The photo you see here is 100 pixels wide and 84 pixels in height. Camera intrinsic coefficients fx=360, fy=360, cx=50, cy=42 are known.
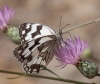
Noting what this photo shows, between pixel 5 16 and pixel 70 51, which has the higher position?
pixel 5 16

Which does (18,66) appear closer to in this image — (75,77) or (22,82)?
(22,82)

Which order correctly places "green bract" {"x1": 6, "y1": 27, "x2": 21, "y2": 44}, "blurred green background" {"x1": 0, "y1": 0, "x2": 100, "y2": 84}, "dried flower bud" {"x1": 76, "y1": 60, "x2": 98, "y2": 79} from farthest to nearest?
"blurred green background" {"x1": 0, "y1": 0, "x2": 100, "y2": 84}, "green bract" {"x1": 6, "y1": 27, "x2": 21, "y2": 44}, "dried flower bud" {"x1": 76, "y1": 60, "x2": 98, "y2": 79}

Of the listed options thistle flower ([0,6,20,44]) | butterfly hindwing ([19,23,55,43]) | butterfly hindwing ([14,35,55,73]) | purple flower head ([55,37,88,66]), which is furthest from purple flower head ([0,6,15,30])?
purple flower head ([55,37,88,66])

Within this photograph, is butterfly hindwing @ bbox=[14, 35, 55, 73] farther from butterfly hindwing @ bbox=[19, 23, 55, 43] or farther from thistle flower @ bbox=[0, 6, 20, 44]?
thistle flower @ bbox=[0, 6, 20, 44]

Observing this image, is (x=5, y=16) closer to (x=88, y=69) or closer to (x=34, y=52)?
(x=34, y=52)

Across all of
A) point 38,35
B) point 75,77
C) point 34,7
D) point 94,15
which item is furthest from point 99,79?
point 38,35

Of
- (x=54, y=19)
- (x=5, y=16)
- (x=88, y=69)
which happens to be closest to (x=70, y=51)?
(x=88, y=69)

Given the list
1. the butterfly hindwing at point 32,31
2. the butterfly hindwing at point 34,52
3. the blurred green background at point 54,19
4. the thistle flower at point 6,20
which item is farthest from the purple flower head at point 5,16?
the blurred green background at point 54,19
